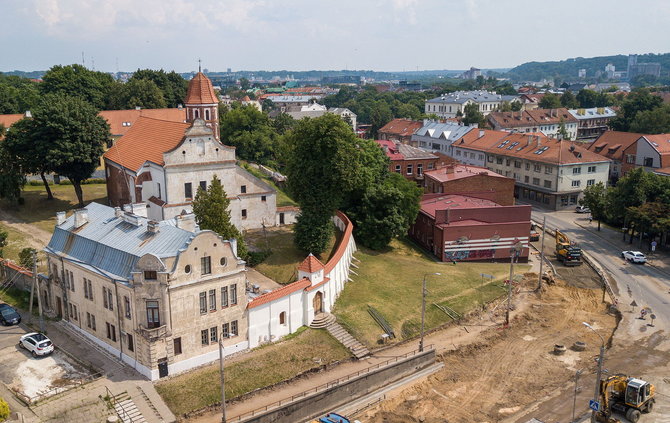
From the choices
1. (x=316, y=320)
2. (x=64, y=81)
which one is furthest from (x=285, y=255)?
(x=64, y=81)

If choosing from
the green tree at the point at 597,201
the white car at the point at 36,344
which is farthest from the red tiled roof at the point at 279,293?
the green tree at the point at 597,201

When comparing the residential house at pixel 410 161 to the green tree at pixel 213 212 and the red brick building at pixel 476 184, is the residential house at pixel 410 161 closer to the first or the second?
the red brick building at pixel 476 184

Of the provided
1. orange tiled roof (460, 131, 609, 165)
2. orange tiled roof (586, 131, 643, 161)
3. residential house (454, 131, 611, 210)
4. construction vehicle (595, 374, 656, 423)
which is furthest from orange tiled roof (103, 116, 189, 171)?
orange tiled roof (586, 131, 643, 161)

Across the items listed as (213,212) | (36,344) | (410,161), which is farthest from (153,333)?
(410,161)

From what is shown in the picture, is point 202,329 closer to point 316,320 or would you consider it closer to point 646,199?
point 316,320

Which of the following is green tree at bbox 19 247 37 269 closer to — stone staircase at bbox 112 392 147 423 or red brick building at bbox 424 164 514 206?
stone staircase at bbox 112 392 147 423
